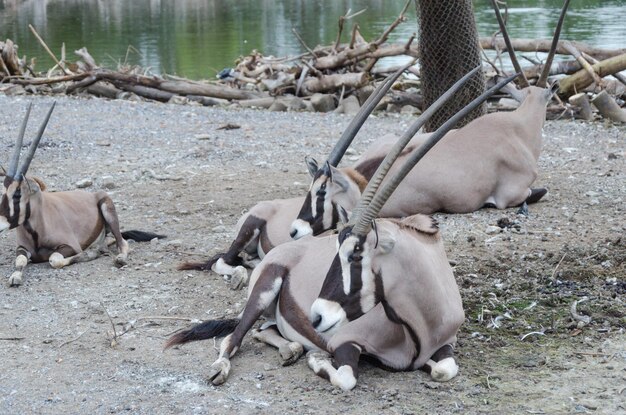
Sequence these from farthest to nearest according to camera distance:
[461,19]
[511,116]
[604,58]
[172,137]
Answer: [604,58] < [172,137] < [461,19] < [511,116]

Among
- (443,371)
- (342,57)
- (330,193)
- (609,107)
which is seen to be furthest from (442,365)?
(342,57)

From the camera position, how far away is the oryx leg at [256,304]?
16.3ft

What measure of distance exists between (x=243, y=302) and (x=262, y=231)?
758 millimetres

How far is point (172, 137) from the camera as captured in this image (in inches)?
444

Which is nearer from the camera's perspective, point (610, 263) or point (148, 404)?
point (148, 404)

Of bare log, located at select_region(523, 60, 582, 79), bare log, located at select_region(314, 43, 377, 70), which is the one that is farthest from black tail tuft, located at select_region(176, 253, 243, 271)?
bare log, located at select_region(314, 43, 377, 70)

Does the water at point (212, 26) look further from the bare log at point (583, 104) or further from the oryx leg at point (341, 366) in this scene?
the oryx leg at point (341, 366)

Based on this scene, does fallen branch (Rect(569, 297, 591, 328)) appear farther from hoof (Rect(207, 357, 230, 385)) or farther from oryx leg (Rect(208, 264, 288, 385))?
hoof (Rect(207, 357, 230, 385))

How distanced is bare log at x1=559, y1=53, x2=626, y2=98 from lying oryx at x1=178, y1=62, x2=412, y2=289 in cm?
662

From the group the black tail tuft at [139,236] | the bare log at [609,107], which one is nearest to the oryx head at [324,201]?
the black tail tuft at [139,236]

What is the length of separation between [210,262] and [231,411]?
7.21 ft

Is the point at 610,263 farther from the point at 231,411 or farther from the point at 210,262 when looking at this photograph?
the point at 231,411

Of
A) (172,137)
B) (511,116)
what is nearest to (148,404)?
(511,116)

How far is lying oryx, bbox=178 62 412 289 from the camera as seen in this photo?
6.43 meters
